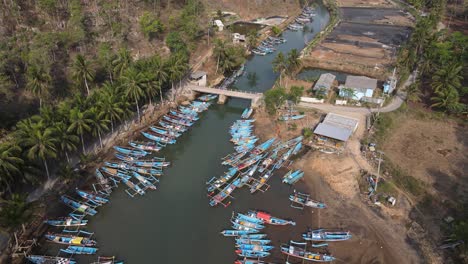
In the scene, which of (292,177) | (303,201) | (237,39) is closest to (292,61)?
(237,39)

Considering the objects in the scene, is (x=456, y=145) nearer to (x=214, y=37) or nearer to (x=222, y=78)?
(x=222, y=78)

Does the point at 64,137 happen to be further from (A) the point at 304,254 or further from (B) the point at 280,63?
(B) the point at 280,63

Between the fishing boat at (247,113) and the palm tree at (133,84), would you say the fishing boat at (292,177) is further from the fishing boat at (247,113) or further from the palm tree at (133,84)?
the palm tree at (133,84)

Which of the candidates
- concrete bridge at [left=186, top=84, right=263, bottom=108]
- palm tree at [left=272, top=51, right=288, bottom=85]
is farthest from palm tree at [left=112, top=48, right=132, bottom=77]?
palm tree at [left=272, top=51, right=288, bottom=85]

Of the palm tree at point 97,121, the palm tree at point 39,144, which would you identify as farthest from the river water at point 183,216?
the palm tree at point 39,144

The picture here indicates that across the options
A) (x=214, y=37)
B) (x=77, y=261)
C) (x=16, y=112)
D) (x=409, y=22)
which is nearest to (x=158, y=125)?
(x=16, y=112)

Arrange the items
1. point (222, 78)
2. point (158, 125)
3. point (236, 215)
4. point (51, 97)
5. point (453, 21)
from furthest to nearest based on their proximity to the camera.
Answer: point (453, 21) < point (222, 78) < point (158, 125) < point (51, 97) < point (236, 215)

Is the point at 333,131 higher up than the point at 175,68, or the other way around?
the point at 175,68
